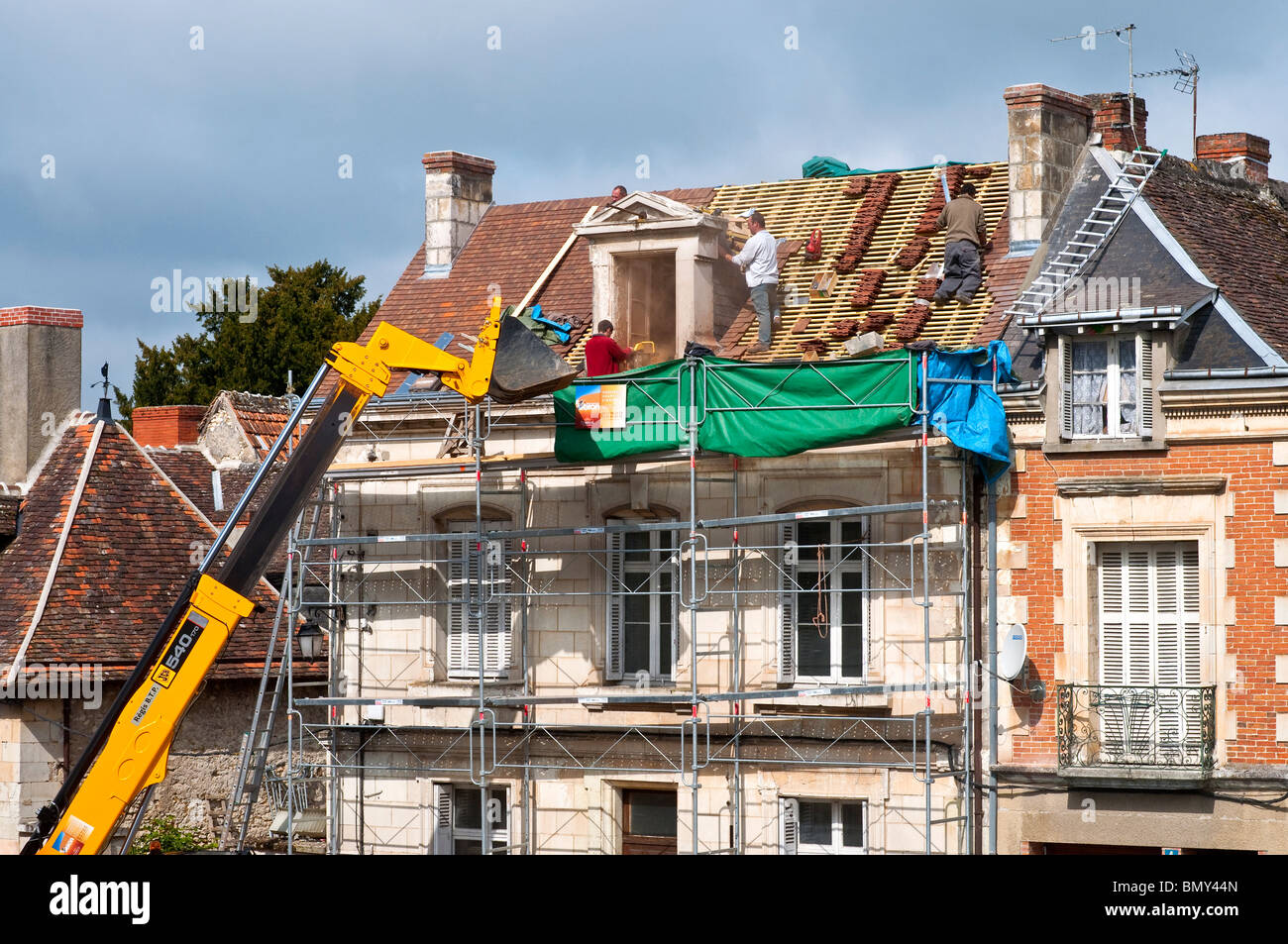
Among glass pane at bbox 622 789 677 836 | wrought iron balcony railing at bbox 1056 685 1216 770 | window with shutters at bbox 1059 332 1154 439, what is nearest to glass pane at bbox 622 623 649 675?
glass pane at bbox 622 789 677 836

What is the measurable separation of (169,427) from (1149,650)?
2044 cm

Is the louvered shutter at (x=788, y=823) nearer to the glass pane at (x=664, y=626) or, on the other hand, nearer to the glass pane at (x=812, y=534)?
the glass pane at (x=664, y=626)

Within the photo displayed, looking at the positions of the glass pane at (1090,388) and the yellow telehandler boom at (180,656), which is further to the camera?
the glass pane at (1090,388)

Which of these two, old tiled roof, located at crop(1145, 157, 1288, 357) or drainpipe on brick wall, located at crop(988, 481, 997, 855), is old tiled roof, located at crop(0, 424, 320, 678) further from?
old tiled roof, located at crop(1145, 157, 1288, 357)

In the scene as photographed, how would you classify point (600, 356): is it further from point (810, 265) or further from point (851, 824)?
point (851, 824)

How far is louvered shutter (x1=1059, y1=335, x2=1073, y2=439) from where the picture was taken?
19141 millimetres

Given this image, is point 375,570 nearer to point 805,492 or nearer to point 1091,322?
point 805,492

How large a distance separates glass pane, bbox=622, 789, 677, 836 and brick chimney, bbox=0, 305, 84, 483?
11.0 meters

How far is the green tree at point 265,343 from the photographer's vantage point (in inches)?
1937

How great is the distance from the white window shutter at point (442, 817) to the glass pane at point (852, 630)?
5.56 meters

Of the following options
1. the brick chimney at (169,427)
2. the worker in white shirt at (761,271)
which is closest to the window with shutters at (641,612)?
the worker in white shirt at (761,271)

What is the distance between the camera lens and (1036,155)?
21.2 metres
